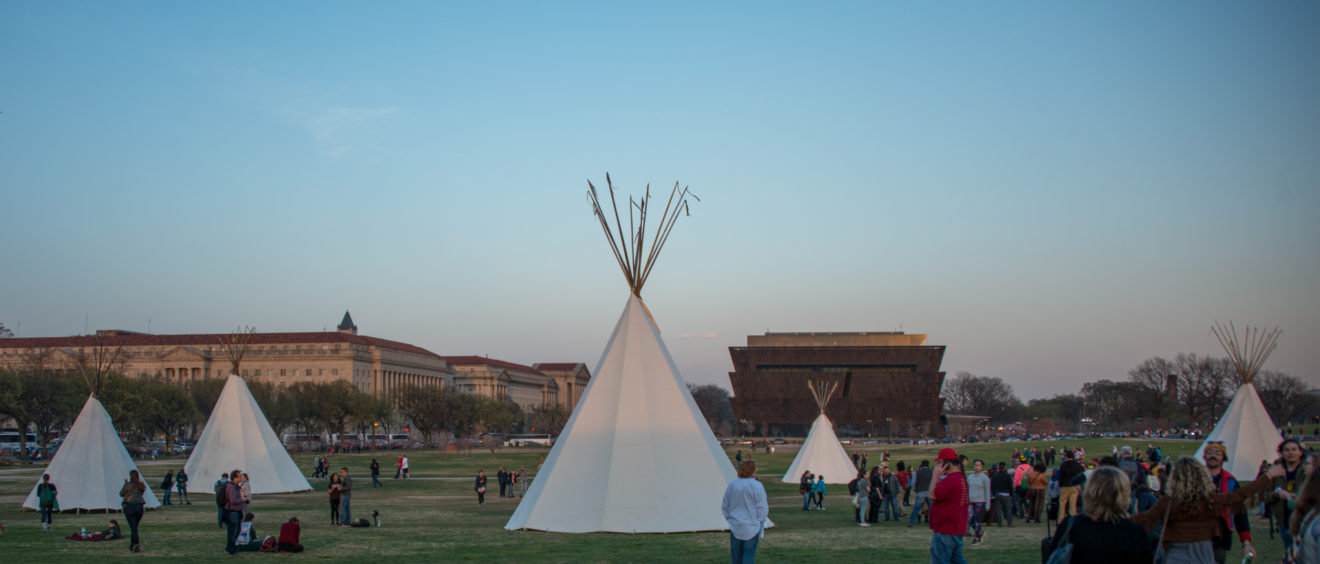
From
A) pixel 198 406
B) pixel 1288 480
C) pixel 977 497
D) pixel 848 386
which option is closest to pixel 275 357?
pixel 198 406

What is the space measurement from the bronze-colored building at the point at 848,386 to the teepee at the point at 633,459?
12620 centimetres

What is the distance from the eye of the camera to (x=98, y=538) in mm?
19734

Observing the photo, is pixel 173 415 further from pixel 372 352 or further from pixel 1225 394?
pixel 1225 394

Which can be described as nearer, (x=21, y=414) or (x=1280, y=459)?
(x=1280, y=459)

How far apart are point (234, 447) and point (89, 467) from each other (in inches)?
261

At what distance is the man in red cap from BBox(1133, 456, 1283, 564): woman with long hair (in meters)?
2.96

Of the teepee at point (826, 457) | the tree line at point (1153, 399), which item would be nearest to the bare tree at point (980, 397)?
the tree line at point (1153, 399)

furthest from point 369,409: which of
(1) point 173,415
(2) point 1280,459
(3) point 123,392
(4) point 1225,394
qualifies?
(2) point 1280,459

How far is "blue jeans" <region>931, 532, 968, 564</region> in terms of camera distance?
10.0 m

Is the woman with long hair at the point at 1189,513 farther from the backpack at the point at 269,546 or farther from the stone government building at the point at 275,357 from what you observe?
the stone government building at the point at 275,357

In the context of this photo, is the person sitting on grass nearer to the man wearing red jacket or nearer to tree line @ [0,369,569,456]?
the man wearing red jacket

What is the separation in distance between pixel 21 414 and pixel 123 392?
5.72 meters

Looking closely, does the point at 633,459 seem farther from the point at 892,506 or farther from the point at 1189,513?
the point at 1189,513

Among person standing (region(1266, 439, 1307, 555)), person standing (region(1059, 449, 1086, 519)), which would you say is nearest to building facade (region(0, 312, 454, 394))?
person standing (region(1059, 449, 1086, 519))
